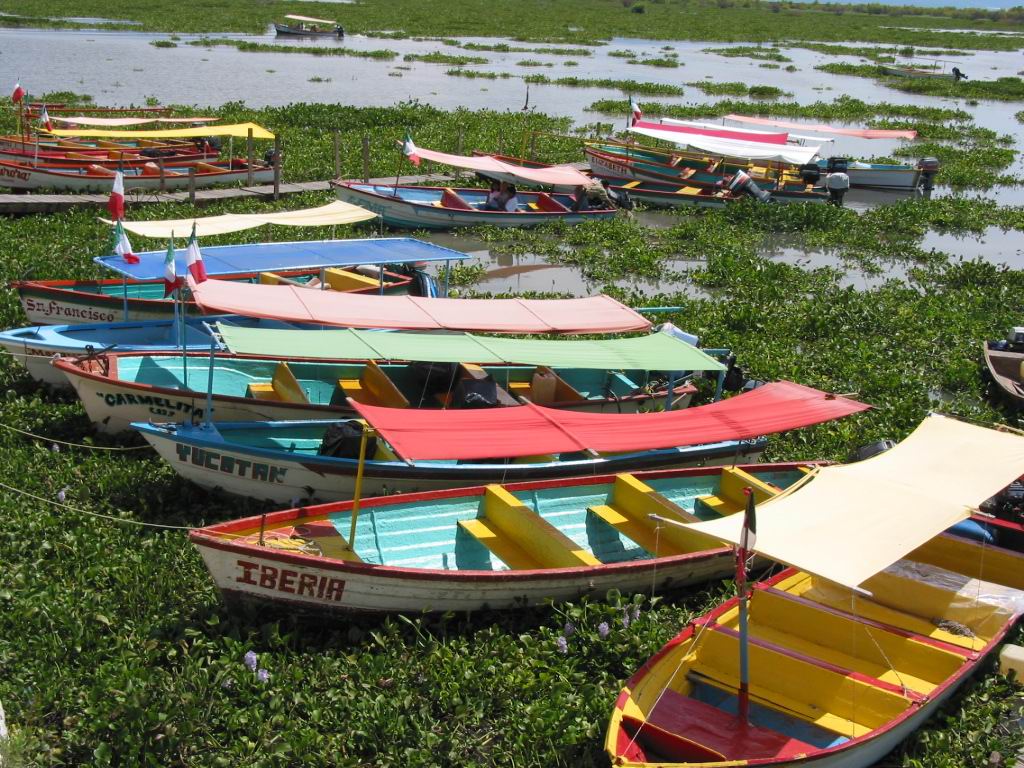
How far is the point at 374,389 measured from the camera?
1188cm

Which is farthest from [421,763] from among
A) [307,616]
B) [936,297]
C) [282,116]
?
[282,116]

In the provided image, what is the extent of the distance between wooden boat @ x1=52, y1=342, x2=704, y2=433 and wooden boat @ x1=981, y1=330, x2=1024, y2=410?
15.2 feet

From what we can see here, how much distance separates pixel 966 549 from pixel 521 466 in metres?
4.15

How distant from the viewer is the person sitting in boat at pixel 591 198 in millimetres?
24000

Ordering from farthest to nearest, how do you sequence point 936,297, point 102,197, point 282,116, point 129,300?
1. point 282,116
2. point 102,197
3. point 936,297
4. point 129,300

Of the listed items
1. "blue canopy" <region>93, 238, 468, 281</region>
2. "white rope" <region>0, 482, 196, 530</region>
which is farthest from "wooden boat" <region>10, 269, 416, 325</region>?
"white rope" <region>0, 482, 196, 530</region>

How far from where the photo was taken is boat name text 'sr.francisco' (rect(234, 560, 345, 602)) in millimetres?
8086

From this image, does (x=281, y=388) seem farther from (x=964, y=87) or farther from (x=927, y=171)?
(x=964, y=87)

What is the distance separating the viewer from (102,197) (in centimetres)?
2139

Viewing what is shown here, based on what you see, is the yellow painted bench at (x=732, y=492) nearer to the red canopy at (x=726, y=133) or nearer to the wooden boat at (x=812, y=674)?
the wooden boat at (x=812, y=674)

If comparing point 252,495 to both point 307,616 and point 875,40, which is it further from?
point 875,40

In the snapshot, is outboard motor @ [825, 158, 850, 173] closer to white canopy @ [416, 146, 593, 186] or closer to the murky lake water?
the murky lake water

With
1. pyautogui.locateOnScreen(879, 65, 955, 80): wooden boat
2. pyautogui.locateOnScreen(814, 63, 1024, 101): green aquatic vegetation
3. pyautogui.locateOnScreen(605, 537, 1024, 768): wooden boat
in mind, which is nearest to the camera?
pyautogui.locateOnScreen(605, 537, 1024, 768): wooden boat

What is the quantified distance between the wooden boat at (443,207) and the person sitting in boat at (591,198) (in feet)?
0.82
